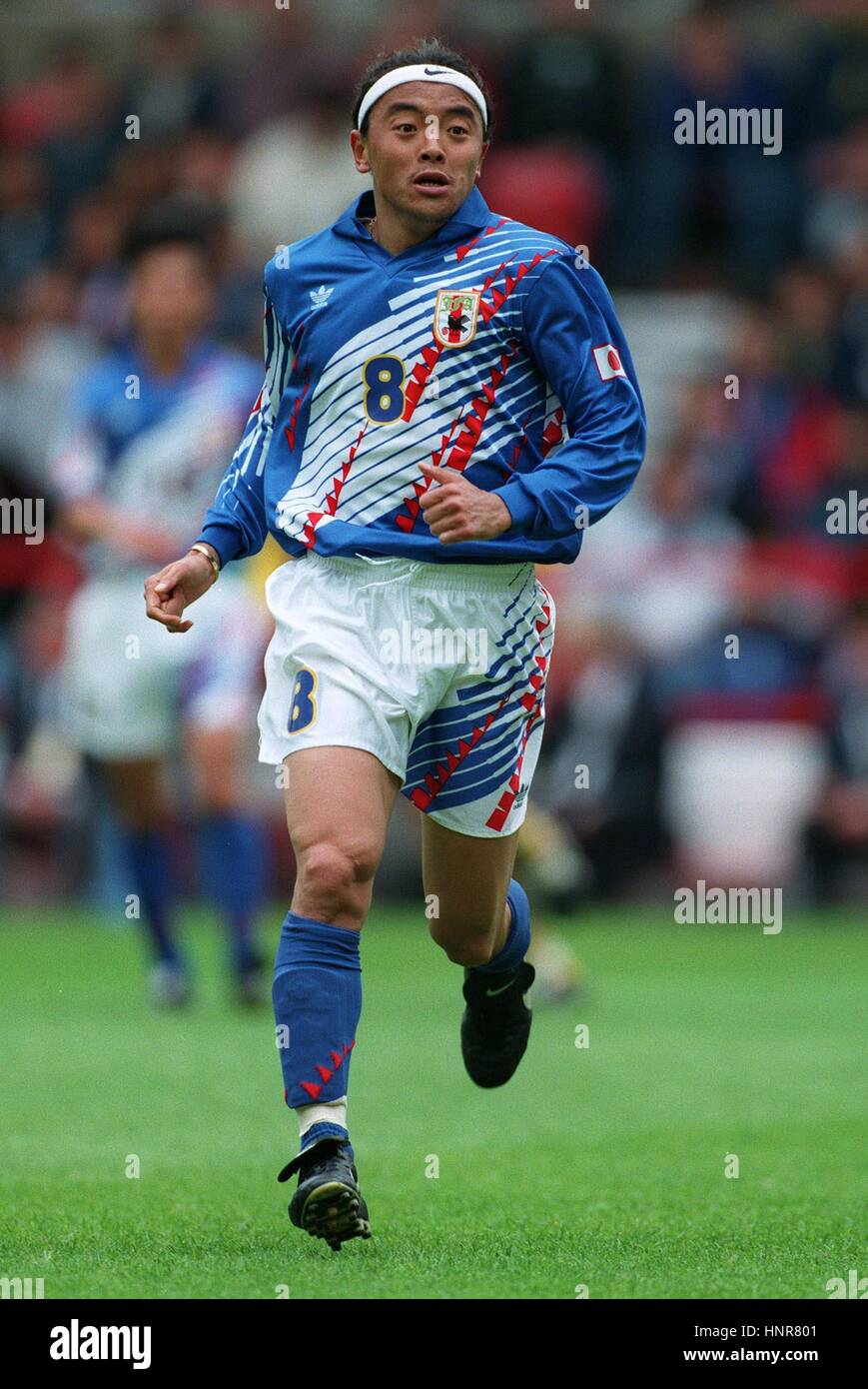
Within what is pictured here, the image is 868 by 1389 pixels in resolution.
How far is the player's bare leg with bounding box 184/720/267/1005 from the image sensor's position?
957 cm

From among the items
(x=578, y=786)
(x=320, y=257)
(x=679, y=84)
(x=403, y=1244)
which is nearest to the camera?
(x=403, y=1244)

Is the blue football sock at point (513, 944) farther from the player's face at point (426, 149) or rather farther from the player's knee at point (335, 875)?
the player's face at point (426, 149)

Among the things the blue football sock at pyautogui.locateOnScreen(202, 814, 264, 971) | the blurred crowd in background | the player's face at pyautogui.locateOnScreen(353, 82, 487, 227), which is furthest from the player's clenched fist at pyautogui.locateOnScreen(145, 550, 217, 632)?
the blurred crowd in background

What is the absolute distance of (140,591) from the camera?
10070 millimetres

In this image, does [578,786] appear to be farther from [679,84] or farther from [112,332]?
[679,84]

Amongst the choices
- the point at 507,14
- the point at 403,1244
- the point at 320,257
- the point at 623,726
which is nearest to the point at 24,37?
the point at 507,14

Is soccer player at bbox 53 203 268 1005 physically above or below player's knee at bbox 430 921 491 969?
above

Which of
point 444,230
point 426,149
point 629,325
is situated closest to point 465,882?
point 444,230

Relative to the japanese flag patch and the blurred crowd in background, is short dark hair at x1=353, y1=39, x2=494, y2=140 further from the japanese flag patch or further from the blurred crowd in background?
the blurred crowd in background

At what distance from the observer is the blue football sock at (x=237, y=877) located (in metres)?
9.55

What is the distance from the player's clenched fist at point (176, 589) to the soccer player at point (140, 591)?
4376 millimetres

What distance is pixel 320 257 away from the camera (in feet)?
17.7

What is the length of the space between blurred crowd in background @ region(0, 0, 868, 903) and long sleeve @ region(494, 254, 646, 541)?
6295 mm

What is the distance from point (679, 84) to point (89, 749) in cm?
878
